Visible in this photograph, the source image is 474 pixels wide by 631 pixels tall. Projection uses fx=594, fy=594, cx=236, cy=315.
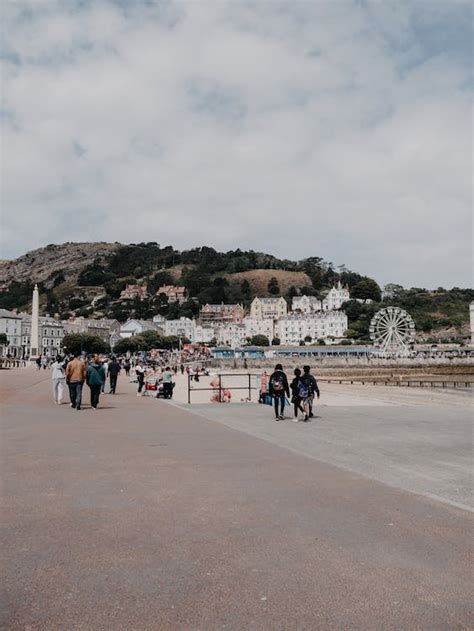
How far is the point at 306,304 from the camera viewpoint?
612 feet

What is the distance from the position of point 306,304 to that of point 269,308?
13.0 meters

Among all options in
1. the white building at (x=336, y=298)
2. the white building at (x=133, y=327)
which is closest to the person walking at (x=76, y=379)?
the white building at (x=133, y=327)

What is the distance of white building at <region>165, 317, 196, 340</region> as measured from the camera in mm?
175250

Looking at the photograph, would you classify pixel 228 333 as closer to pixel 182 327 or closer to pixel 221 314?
pixel 182 327

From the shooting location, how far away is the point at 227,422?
1382 cm

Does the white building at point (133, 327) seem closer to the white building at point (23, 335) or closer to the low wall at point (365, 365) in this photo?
the white building at point (23, 335)

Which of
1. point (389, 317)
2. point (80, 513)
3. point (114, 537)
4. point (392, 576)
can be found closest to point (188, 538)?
point (114, 537)

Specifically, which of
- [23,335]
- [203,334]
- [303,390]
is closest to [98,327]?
[203,334]

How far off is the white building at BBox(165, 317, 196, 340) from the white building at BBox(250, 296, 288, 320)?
19204mm

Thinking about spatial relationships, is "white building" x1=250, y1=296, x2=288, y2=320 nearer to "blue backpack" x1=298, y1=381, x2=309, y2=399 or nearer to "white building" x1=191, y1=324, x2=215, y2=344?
"white building" x1=191, y1=324, x2=215, y2=344

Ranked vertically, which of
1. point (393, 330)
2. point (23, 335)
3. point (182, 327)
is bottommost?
point (393, 330)

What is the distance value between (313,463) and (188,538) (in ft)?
12.9

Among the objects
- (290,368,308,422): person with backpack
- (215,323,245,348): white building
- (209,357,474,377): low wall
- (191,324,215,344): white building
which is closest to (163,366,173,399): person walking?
(290,368,308,422): person with backpack

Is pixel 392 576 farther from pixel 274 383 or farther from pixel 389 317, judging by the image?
pixel 389 317
